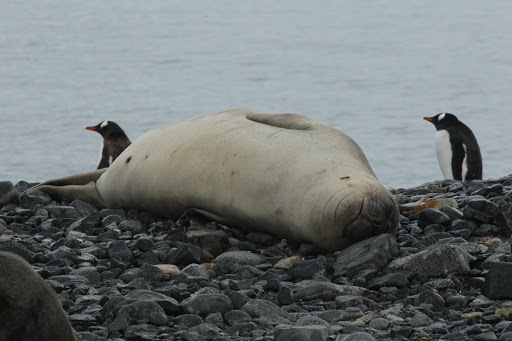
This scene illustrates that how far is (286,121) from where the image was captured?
193 inches

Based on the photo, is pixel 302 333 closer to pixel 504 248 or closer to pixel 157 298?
pixel 157 298

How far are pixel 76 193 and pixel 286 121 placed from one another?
152 cm

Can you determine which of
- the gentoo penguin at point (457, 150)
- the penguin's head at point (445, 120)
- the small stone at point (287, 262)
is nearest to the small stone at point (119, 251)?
the small stone at point (287, 262)

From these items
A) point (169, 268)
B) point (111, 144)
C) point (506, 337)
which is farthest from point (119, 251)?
point (111, 144)

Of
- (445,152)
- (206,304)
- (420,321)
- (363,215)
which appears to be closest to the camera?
(420,321)

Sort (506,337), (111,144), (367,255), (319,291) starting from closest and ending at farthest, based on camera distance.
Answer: (506,337) → (319,291) → (367,255) → (111,144)

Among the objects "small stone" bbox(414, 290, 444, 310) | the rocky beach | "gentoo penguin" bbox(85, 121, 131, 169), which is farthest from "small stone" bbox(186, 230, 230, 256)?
"gentoo penguin" bbox(85, 121, 131, 169)

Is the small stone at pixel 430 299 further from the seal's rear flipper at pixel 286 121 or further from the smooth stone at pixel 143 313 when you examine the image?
the seal's rear flipper at pixel 286 121

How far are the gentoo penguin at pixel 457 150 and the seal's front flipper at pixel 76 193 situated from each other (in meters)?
4.44

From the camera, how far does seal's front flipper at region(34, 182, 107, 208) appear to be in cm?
550

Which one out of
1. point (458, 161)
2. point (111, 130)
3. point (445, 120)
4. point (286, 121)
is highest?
point (286, 121)

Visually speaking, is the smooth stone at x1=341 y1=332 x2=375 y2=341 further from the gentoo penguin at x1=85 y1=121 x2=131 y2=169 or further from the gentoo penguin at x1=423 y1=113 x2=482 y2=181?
the gentoo penguin at x1=423 y1=113 x2=482 y2=181

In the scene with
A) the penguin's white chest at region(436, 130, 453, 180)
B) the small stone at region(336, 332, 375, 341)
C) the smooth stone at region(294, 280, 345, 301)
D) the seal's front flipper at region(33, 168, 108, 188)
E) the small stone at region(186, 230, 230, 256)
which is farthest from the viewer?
the penguin's white chest at region(436, 130, 453, 180)

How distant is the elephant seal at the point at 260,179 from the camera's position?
164 inches
